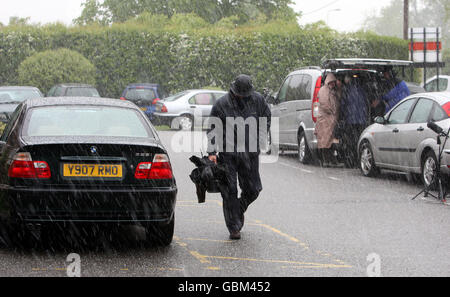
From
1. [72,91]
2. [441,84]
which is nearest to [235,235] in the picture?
[72,91]

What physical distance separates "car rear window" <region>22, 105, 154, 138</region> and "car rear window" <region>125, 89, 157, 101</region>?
23.0 metres

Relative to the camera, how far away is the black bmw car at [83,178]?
6.88m

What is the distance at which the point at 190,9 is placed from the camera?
5375cm

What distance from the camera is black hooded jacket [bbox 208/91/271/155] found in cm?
815

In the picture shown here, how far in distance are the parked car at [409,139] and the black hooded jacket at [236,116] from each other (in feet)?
14.2

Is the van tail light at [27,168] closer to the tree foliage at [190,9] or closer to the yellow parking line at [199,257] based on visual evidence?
the yellow parking line at [199,257]

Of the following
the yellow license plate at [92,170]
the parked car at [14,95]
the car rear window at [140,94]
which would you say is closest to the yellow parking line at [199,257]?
the yellow license plate at [92,170]

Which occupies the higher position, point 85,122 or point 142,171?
point 85,122

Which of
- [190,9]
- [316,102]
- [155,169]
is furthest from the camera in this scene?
[190,9]

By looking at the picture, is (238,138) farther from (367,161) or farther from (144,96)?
(144,96)

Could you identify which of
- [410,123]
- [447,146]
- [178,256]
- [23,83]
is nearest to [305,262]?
[178,256]

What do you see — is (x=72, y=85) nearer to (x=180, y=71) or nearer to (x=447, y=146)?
(x=180, y=71)

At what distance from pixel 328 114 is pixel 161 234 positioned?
8.46 m

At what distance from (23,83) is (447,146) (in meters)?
24.9
